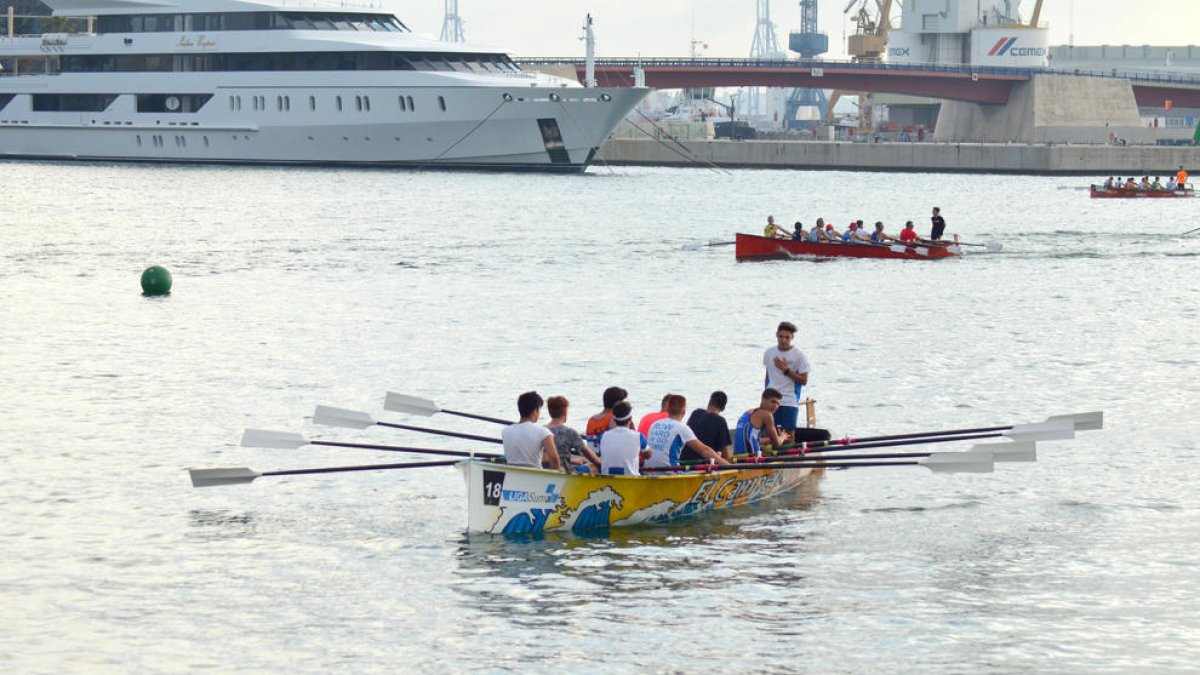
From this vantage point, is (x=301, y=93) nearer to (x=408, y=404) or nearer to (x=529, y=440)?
(x=408, y=404)

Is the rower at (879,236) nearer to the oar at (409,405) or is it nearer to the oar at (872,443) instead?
the oar at (872,443)

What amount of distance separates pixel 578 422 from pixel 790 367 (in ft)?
16.4

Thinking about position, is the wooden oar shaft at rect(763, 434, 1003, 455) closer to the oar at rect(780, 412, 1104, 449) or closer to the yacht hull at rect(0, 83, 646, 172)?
the oar at rect(780, 412, 1104, 449)

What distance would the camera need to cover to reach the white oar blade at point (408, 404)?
23078 millimetres

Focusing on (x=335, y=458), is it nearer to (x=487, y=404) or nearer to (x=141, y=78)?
(x=487, y=404)

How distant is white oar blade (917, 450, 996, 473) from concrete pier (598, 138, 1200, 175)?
342 ft

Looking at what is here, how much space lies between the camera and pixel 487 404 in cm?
2897

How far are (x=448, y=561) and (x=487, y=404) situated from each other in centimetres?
1007

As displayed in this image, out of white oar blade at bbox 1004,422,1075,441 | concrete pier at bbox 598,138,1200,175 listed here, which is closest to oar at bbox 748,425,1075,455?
white oar blade at bbox 1004,422,1075,441

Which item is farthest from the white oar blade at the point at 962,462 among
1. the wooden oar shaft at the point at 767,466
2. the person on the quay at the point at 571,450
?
the person on the quay at the point at 571,450

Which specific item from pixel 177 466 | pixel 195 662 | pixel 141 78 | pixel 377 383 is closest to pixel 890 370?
pixel 377 383

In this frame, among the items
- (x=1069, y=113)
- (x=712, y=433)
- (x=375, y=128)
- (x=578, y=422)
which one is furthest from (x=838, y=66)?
(x=712, y=433)

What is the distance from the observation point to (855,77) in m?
144

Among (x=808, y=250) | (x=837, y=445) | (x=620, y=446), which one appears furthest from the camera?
(x=808, y=250)
